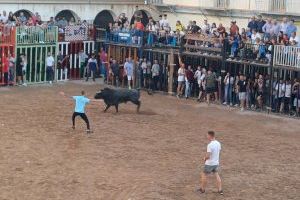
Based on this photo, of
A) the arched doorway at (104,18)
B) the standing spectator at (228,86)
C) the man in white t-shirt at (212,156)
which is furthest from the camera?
the arched doorway at (104,18)

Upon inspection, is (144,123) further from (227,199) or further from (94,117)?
(227,199)

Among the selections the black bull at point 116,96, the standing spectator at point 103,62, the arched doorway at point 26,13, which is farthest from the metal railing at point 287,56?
the arched doorway at point 26,13

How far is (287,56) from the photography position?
28.2m

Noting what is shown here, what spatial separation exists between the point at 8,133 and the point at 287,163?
8.48 meters

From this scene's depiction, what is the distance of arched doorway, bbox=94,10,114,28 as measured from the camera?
3994 cm

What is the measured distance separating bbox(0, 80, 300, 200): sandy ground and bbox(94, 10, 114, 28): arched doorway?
11310 mm

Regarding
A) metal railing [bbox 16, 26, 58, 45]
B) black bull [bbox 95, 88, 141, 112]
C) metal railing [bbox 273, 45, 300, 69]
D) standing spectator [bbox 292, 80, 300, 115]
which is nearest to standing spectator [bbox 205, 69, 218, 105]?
metal railing [bbox 273, 45, 300, 69]

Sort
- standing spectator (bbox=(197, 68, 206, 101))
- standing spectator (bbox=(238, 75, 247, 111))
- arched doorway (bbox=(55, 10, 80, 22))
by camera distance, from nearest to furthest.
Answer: standing spectator (bbox=(238, 75, 247, 111)) < standing spectator (bbox=(197, 68, 206, 101)) < arched doorway (bbox=(55, 10, 80, 22))

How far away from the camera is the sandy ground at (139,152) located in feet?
54.0

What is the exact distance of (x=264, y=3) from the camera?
3628cm

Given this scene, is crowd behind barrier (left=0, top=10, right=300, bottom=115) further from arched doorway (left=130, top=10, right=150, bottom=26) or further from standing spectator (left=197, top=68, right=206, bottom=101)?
arched doorway (left=130, top=10, right=150, bottom=26)

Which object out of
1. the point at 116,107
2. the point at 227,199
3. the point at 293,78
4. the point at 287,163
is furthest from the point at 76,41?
the point at 227,199

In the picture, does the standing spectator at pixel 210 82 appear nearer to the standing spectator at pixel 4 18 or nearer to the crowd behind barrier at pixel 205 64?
the crowd behind barrier at pixel 205 64

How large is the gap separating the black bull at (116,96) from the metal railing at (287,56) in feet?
19.6
